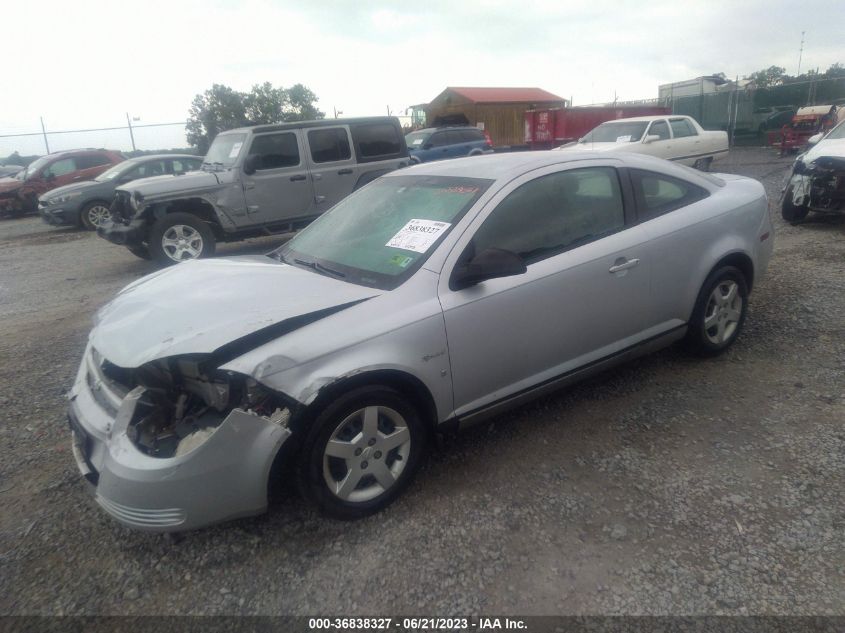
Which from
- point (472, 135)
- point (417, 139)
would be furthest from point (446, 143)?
point (472, 135)

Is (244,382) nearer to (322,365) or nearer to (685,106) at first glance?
(322,365)

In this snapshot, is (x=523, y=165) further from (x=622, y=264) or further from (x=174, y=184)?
(x=174, y=184)

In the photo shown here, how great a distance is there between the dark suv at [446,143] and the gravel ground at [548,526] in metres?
12.5

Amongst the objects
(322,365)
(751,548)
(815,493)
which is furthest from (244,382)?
(815,493)

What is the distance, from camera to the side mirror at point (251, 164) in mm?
7738

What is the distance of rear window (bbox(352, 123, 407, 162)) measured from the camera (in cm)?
864

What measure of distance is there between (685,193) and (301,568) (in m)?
3.26

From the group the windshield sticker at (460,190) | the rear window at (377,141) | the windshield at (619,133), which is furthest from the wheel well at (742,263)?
the windshield at (619,133)

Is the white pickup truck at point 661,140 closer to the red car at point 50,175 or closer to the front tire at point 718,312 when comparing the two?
the front tire at point 718,312

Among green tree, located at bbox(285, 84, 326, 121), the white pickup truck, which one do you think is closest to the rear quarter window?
the white pickup truck

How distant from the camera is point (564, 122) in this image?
1764 centimetres

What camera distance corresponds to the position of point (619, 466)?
9.53 feet

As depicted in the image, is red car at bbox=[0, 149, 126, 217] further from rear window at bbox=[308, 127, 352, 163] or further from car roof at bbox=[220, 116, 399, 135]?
rear window at bbox=[308, 127, 352, 163]

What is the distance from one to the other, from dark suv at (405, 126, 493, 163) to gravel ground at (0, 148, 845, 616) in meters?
12.5
